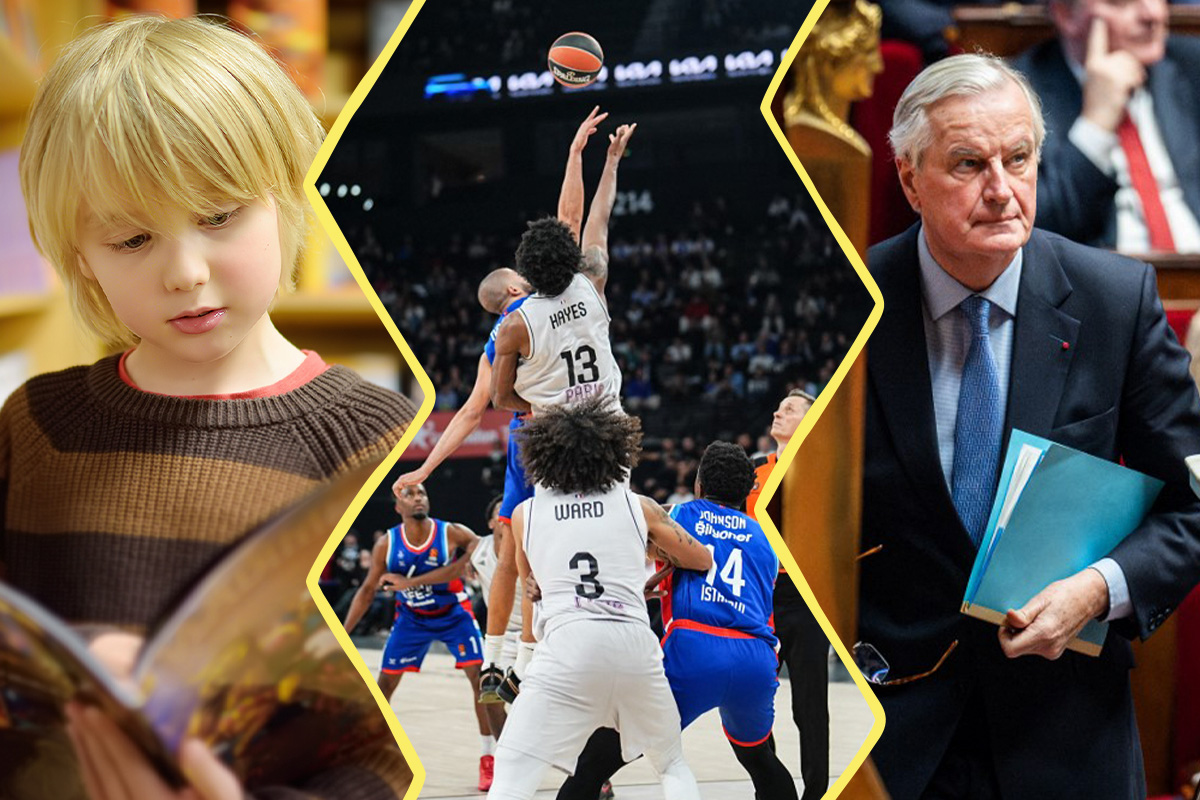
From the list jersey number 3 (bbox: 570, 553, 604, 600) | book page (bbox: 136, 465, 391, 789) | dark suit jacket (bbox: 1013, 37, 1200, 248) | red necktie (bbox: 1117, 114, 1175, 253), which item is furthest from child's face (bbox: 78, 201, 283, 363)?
red necktie (bbox: 1117, 114, 1175, 253)

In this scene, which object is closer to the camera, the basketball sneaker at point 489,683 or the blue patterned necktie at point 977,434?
the basketball sneaker at point 489,683

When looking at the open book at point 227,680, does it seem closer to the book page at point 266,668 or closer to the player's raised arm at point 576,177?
the book page at point 266,668

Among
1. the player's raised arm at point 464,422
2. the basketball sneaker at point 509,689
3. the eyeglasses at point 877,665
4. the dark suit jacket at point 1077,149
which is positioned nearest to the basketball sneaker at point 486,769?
the basketball sneaker at point 509,689

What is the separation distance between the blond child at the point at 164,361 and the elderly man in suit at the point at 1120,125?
1449mm

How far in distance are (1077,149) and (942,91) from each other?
47cm

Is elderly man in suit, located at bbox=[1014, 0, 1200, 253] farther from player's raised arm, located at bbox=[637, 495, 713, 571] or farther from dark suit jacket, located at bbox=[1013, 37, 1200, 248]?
player's raised arm, located at bbox=[637, 495, 713, 571]

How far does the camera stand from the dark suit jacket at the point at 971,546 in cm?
246

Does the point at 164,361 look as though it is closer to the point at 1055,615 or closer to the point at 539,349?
the point at 539,349

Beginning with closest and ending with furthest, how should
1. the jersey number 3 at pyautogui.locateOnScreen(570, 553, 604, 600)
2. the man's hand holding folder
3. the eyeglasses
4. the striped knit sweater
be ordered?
1. the striped knit sweater
2. the jersey number 3 at pyautogui.locateOnScreen(570, 553, 604, 600)
3. the man's hand holding folder
4. the eyeglasses

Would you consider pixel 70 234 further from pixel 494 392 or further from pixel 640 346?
pixel 640 346

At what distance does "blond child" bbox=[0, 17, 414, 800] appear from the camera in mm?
1919

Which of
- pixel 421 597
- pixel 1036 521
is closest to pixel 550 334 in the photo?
pixel 421 597

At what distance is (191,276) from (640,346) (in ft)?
2.46

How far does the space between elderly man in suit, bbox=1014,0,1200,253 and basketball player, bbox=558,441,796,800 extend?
0.94 meters
